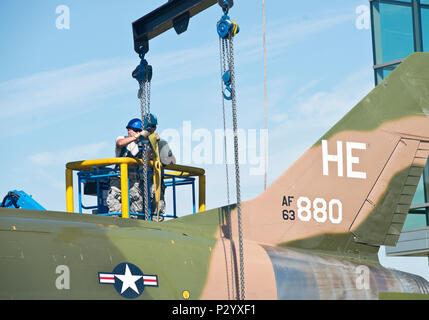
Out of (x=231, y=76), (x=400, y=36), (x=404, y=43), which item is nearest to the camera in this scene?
(x=231, y=76)

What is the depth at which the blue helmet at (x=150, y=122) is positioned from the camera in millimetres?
9430

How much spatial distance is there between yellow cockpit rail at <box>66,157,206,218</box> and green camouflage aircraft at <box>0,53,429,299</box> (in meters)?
0.77

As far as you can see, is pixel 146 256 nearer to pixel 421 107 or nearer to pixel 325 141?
pixel 325 141

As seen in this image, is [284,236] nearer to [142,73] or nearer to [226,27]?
[226,27]

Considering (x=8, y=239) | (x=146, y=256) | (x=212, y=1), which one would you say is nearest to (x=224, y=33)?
(x=212, y=1)

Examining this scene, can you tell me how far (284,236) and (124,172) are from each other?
2105 mm

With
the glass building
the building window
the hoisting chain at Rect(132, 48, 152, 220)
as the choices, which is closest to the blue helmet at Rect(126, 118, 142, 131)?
the hoisting chain at Rect(132, 48, 152, 220)

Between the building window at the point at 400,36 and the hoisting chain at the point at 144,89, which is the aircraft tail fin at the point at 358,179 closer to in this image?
the hoisting chain at the point at 144,89

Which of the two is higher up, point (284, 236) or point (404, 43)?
point (404, 43)

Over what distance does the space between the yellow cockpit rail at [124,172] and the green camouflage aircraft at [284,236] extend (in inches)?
30.2

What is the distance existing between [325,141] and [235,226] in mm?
1596

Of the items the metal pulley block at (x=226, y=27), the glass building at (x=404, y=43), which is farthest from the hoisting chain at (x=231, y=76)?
the glass building at (x=404, y=43)

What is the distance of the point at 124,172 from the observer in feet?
28.4

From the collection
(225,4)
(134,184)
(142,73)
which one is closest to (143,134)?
(134,184)
